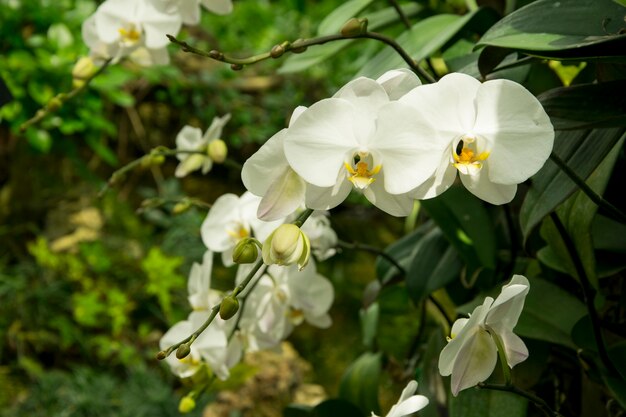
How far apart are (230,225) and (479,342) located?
276mm

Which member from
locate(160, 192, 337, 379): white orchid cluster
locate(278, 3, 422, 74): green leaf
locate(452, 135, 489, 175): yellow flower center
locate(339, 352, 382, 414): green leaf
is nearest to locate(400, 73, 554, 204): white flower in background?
locate(452, 135, 489, 175): yellow flower center

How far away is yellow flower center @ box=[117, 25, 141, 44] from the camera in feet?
2.02

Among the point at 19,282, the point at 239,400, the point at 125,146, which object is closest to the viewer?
the point at 239,400

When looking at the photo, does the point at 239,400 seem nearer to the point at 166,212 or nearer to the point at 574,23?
the point at 166,212

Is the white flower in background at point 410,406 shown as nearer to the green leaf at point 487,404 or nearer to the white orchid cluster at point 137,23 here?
the green leaf at point 487,404

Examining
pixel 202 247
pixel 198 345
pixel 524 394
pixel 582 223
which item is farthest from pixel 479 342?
pixel 202 247

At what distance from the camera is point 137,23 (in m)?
0.61

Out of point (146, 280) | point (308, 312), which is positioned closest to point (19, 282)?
point (146, 280)

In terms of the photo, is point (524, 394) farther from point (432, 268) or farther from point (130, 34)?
point (130, 34)

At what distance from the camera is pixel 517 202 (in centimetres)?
64

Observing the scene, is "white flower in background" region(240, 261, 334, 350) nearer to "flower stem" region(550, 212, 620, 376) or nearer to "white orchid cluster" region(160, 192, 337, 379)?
"white orchid cluster" region(160, 192, 337, 379)

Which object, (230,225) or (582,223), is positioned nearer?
(582,223)

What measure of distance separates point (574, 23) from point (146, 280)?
163 centimetres

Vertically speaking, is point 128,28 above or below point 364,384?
above
